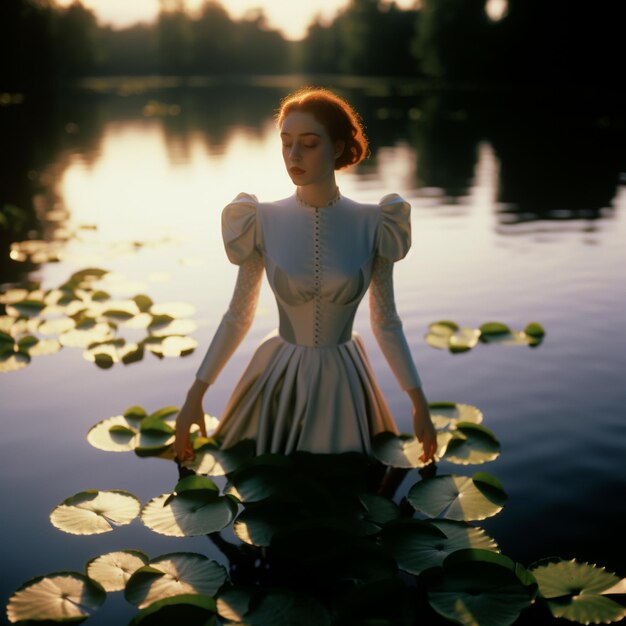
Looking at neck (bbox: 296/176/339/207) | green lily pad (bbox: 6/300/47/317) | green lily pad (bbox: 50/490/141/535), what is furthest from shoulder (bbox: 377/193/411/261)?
green lily pad (bbox: 6/300/47/317)

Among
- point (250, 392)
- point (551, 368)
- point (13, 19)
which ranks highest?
point (13, 19)

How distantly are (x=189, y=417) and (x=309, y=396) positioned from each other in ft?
1.85

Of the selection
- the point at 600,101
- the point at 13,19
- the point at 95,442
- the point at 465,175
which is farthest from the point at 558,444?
the point at 13,19

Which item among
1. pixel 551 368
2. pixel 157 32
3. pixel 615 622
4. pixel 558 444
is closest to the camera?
pixel 615 622

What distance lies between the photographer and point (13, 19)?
31609mm

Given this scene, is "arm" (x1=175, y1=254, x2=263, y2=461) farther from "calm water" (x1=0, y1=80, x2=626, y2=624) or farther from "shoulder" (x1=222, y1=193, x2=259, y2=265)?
"calm water" (x1=0, y1=80, x2=626, y2=624)

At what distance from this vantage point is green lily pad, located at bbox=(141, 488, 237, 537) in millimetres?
2740

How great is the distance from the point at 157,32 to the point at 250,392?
8438 cm

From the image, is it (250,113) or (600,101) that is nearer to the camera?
(250,113)

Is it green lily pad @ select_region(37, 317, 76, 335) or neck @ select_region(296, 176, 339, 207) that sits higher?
neck @ select_region(296, 176, 339, 207)

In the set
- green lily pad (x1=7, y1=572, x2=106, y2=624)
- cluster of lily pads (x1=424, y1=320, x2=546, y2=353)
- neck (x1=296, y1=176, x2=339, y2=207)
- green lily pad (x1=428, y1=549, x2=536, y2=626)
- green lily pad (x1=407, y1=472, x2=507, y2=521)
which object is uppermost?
neck (x1=296, y1=176, x2=339, y2=207)

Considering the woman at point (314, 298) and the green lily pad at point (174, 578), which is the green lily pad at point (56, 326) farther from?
the green lily pad at point (174, 578)

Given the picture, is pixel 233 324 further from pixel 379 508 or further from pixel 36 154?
pixel 36 154

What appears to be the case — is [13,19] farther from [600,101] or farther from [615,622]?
[615,622]
